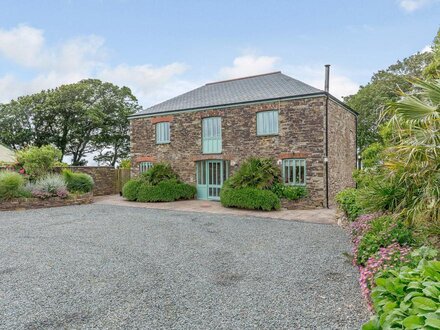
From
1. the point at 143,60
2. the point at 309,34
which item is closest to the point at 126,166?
the point at 143,60

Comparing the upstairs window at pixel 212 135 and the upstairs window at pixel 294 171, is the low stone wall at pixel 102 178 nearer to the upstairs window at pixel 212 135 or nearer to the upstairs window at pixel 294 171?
the upstairs window at pixel 212 135

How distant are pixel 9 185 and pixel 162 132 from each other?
7223 millimetres

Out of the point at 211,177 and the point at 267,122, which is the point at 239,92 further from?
the point at 211,177

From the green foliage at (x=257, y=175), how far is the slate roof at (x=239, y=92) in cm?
295

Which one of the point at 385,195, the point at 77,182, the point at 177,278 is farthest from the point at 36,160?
the point at 385,195

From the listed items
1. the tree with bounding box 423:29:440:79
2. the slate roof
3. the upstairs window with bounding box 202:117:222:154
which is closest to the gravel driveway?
the tree with bounding box 423:29:440:79

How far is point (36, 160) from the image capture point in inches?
541

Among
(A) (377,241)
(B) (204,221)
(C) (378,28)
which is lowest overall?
(B) (204,221)

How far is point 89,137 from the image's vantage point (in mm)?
28812

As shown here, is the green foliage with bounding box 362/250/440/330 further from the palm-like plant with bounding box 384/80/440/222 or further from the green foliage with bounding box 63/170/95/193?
the green foliage with bounding box 63/170/95/193

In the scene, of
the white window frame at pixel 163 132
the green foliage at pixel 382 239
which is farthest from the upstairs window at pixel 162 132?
the green foliage at pixel 382 239

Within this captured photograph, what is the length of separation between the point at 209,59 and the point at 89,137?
2068 cm

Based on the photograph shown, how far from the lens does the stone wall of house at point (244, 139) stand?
12.4 m

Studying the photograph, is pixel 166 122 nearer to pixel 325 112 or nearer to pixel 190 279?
pixel 325 112
